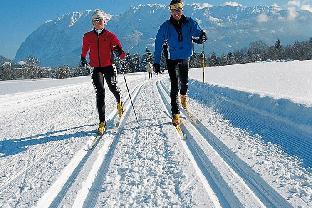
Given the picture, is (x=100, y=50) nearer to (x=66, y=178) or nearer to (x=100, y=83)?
(x=100, y=83)

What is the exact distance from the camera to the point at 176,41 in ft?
28.4

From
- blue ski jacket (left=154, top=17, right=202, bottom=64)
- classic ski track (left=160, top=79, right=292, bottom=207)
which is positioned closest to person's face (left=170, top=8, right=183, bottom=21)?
blue ski jacket (left=154, top=17, right=202, bottom=64)

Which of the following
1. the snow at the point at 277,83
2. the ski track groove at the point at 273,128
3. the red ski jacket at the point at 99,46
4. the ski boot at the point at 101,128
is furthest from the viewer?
the snow at the point at 277,83

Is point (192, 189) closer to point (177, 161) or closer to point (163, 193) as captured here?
point (163, 193)

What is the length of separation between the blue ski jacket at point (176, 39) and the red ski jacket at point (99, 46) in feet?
3.17

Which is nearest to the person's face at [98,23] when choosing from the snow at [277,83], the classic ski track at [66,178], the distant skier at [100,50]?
the distant skier at [100,50]

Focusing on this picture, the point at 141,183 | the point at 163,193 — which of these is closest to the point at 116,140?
the point at 141,183

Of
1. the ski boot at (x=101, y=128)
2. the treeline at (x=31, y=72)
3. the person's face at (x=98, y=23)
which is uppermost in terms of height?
the person's face at (x=98, y=23)

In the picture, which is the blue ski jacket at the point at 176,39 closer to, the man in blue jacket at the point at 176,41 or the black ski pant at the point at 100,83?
the man in blue jacket at the point at 176,41

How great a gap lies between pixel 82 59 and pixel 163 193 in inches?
200

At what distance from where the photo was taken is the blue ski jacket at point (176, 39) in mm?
8579

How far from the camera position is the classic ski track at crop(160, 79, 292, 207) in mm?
3991

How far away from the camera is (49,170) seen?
575 centimetres

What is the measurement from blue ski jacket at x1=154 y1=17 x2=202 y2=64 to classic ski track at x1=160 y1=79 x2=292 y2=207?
1795 mm
